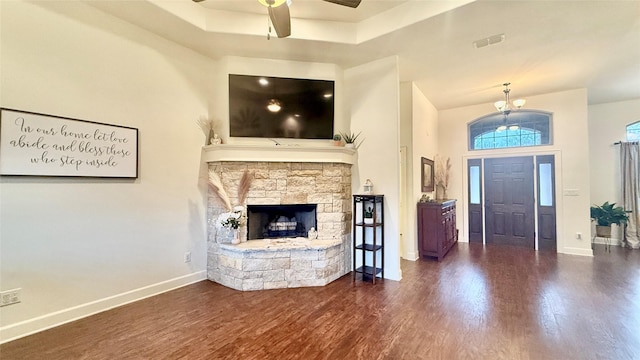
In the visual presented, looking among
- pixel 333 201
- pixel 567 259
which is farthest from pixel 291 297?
pixel 567 259

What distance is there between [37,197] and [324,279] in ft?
10.2

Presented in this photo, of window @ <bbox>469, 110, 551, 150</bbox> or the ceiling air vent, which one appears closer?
the ceiling air vent

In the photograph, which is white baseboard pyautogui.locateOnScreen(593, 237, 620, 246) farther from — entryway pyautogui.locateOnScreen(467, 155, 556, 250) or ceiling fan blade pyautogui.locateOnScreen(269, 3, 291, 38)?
ceiling fan blade pyautogui.locateOnScreen(269, 3, 291, 38)

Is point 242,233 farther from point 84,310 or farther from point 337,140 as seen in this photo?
point 337,140

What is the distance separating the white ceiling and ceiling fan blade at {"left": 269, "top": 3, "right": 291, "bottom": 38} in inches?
30.4

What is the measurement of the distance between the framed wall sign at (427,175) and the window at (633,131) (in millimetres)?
4113

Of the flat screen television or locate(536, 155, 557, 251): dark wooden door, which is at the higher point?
the flat screen television

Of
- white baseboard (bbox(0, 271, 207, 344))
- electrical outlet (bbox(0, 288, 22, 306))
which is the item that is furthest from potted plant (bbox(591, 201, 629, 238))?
electrical outlet (bbox(0, 288, 22, 306))

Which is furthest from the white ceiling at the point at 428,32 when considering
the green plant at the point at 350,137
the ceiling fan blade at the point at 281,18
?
the green plant at the point at 350,137

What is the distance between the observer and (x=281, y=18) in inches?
96.0

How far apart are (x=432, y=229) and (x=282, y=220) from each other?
273 cm

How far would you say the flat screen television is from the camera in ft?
12.2

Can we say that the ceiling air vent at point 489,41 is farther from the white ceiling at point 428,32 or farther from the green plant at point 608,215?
the green plant at point 608,215

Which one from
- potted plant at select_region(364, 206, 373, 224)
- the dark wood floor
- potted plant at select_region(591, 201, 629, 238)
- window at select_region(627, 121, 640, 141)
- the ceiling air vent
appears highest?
the ceiling air vent
